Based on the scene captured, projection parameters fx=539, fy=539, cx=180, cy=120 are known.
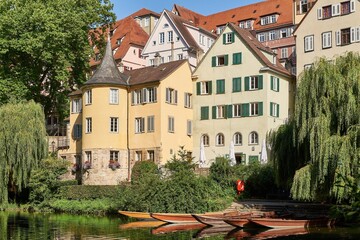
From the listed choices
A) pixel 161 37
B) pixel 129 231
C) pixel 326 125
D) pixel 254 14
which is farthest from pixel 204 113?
pixel 254 14

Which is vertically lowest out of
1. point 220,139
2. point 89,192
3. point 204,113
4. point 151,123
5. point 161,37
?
point 89,192

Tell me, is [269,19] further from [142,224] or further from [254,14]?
[142,224]

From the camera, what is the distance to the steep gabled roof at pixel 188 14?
264ft

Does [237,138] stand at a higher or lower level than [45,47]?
lower

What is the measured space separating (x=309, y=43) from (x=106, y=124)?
20.5 m

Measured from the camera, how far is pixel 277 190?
3756 centimetres

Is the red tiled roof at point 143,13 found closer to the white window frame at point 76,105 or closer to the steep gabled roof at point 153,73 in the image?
the steep gabled roof at point 153,73

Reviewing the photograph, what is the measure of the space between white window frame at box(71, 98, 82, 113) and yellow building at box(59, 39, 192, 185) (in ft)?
8.21

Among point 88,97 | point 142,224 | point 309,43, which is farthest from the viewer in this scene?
point 309,43

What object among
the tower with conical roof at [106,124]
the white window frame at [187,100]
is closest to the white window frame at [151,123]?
the tower with conical roof at [106,124]

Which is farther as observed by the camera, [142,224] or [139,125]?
[139,125]

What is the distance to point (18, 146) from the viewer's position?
41000 mm

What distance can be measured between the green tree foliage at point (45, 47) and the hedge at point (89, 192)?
11990 mm

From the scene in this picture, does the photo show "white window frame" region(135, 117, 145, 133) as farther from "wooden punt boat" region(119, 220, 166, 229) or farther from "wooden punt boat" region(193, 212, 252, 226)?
"wooden punt boat" region(193, 212, 252, 226)
